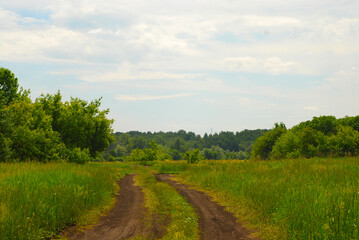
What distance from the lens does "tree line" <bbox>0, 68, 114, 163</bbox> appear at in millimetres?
24594

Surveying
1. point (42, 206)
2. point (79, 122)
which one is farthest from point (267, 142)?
point (42, 206)

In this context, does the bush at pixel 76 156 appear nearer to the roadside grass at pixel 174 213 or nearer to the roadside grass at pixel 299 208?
the roadside grass at pixel 174 213

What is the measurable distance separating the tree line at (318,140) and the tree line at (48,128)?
2700cm

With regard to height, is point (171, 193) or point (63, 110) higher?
point (63, 110)

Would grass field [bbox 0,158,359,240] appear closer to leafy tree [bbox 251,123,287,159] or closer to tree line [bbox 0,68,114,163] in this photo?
tree line [bbox 0,68,114,163]

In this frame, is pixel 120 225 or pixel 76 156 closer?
pixel 120 225

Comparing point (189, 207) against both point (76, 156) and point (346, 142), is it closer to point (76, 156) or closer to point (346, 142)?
point (76, 156)

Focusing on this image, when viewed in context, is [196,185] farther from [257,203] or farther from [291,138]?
[291,138]

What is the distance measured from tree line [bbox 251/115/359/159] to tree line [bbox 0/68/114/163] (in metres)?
27.0

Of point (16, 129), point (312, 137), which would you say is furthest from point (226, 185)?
point (312, 137)

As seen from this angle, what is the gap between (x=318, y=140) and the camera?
183 feet

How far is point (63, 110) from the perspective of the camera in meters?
34.8

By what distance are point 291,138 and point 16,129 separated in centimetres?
5669

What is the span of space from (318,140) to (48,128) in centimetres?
5091
